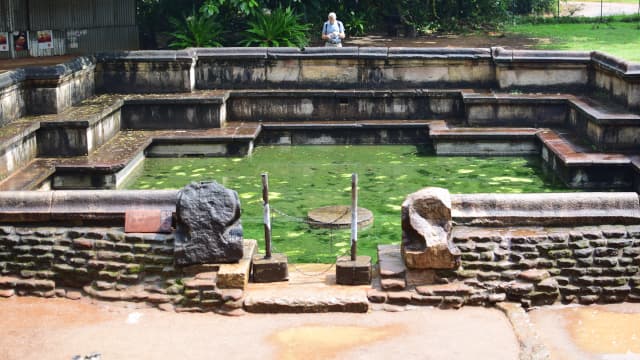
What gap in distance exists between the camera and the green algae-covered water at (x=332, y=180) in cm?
1088

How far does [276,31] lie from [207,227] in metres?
9.19

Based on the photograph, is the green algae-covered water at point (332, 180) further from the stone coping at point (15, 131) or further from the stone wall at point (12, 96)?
the stone wall at point (12, 96)

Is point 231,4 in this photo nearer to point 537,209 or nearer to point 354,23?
point 354,23

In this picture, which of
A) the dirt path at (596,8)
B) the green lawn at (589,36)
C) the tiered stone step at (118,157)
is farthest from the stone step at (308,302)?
the dirt path at (596,8)

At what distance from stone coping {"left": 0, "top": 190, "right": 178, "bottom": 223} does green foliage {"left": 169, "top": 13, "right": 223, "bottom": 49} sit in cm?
857

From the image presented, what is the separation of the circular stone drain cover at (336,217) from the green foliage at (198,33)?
639cm

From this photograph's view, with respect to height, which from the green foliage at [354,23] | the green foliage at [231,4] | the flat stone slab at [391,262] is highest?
the green foliage at [231,4]

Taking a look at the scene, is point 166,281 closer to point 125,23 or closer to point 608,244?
point 608,244

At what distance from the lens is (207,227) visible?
8.52 meters

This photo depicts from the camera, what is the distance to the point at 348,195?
12.4m

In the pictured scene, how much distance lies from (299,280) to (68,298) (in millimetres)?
1963

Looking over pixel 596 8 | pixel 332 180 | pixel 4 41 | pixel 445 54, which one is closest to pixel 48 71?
pixel 332 180

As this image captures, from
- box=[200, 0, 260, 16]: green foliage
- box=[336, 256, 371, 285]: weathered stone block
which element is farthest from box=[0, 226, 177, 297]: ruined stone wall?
box=[200, 0, 260, 16]: green foliage

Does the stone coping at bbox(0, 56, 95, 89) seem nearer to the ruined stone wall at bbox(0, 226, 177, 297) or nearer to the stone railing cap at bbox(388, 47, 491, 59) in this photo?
the ruined stone wall at bbox(0, 226, 177, 297)
